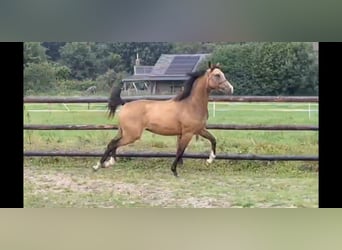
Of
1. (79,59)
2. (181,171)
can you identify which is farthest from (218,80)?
(79,59)

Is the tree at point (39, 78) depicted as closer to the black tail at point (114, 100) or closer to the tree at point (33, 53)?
the tree at point (33, 53)

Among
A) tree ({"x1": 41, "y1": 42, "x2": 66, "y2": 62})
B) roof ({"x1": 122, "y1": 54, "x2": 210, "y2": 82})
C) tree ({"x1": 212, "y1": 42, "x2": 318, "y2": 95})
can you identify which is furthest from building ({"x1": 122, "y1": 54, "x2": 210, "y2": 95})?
tree ({"x1": 41, "y1": 42, "x2": 66, "y2": 62})

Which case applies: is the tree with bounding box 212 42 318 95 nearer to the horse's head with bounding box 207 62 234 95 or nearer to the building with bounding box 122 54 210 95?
the horse's head with bounding box 207 62 234 95

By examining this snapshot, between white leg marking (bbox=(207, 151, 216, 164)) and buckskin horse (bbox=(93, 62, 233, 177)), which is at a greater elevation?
buckskin horse (bbox=(93, 62, 233, 177))

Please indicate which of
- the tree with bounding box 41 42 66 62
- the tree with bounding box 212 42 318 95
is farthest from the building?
the tree with bounding box 41 42 66 62

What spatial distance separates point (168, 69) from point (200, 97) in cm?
21

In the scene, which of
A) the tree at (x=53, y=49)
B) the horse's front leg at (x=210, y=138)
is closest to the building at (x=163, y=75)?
the horse's front leg at (x=210, y=138)

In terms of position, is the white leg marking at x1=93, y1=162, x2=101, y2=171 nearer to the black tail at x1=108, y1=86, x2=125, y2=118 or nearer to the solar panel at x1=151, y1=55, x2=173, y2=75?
the black tail at x1=108, y1=86, x2=125, y2=118

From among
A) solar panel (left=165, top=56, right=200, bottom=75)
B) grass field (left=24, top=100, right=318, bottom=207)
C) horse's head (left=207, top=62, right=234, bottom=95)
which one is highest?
solar panel (left=165, top=56, right=200, bottom=75)

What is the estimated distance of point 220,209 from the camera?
362cm

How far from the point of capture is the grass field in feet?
11.8
